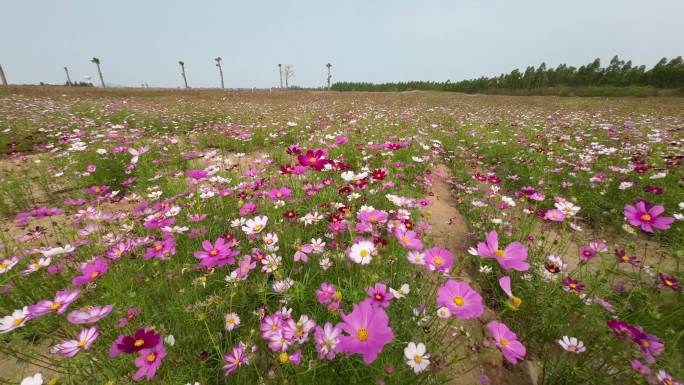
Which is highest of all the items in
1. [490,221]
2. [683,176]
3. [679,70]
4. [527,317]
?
[679,70]

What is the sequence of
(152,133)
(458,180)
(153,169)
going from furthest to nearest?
1. (152,133)
2. (458,180)
3. (153,169)

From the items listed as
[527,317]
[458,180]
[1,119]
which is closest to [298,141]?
[458,180]

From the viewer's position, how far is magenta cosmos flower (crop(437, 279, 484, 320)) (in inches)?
36.2

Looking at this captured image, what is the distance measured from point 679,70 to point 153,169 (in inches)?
1844

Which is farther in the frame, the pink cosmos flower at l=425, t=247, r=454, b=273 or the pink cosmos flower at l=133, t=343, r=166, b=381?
the pink cosmos flower at l=425, t=247, r=454, b=273

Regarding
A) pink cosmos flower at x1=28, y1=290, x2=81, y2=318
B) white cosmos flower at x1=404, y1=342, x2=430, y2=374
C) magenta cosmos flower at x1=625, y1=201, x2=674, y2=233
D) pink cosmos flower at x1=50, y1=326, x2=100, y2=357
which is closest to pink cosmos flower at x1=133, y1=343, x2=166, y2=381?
pink cosmos flower at x1=50, y1=326, x2=100, y2=357

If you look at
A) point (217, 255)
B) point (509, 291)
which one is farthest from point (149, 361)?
point (509, 291)

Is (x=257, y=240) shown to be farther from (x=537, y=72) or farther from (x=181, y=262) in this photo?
(x=537, y=72)

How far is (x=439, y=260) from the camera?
3.96 ft

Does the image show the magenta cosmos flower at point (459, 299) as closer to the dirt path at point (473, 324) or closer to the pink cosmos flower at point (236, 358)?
the dirt path at point (473, 324)

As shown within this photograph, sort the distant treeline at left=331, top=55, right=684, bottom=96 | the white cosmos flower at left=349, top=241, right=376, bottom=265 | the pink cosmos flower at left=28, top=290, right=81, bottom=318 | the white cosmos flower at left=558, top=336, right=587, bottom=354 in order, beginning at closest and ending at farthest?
the pink cosmos flower at left=28, top=290, right=81, bottom=318
the white cosmos flower at left=558, top=336, right=587, bottom=354
the white cosmos flower at left=349, top=241, right=376, bottom=265
the distant treeline at left=331, top=55, right=684, bottom=96

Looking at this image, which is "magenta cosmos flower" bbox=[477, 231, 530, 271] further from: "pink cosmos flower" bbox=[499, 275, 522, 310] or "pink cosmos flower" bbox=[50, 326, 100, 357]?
"pink cosmos flower" bbox=[50, 326, 100, 357]

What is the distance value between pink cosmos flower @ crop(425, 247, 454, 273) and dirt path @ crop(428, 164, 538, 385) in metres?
0.33

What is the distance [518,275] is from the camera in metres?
2.08
